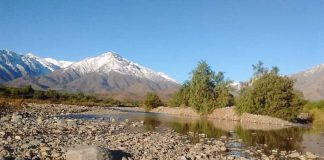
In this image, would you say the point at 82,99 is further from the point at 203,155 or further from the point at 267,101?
the point at 203,155

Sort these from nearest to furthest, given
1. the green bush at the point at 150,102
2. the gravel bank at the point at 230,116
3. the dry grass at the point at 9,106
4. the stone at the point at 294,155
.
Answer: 1. the stone at the point at 294,155
2. the dry grass at the point at 9,106
3. the gravel bank at the point at 230,116
4. the green bush at the point at 150,102

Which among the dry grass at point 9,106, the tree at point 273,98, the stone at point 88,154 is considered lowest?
the stone at point 88,154

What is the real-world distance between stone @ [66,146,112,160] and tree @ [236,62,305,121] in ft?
179

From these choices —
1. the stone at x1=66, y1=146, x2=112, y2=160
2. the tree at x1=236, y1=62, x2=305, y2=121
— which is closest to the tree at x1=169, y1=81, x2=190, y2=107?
the tree at x1=236, y1=62, x2=305, y2=121

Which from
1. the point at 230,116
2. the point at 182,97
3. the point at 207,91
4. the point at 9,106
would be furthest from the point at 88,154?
the point at 182,97

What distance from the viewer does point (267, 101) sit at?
71500 millimetres

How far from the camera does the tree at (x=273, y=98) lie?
69.8 metres

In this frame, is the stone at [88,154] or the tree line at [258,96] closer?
the stone at [88,154]

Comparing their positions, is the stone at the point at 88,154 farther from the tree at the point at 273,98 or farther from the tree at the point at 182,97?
the tree at the point at 182,97

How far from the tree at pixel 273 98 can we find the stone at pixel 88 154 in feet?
179

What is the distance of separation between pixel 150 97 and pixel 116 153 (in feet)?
283

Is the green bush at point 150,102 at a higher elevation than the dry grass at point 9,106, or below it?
higher

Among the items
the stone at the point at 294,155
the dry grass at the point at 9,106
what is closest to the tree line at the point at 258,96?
the dry grass at the point at 9,106

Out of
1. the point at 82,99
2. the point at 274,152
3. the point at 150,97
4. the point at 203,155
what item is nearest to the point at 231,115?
the point at 150,97
